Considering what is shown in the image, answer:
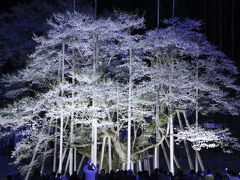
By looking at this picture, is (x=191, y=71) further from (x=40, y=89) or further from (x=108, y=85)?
(x=40, y=89)

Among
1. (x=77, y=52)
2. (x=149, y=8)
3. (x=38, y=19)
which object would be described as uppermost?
(x=149, y=8)

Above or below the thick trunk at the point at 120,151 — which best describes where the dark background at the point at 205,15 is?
above

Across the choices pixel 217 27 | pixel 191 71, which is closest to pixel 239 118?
pixel 217 27

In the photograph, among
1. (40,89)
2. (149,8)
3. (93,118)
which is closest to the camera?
(93,118)

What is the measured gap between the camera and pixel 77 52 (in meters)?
19.1

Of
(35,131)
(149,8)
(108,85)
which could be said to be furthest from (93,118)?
(149,8)

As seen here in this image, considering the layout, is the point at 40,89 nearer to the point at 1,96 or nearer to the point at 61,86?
the point at 1,96

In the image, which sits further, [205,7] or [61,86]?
[205,7]

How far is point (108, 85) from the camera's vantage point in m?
16.1

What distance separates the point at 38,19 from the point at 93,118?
846 centimetres

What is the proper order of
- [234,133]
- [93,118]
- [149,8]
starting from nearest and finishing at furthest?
[93,118] < [149,8] < [234,133]

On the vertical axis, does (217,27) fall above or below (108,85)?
above

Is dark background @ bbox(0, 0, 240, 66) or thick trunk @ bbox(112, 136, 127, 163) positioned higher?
dark background @ bbox(0, 0, 240, 66)

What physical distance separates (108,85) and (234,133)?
16001 mm
